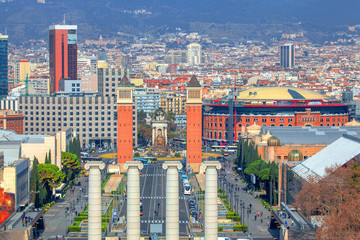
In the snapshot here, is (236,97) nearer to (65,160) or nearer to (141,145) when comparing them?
(141,145)

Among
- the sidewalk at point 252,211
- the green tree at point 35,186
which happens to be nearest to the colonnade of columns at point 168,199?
the sidewalk at point 252,211

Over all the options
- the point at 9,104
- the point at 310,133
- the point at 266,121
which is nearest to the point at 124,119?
the point at 310,133

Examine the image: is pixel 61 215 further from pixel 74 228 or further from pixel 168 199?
pixel 168 199

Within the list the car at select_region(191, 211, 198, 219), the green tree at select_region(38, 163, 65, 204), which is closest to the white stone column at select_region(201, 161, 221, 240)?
the car at select_region(191, 211, 198, 219)

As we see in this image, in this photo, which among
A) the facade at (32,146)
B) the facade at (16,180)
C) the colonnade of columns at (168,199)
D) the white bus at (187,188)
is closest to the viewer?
the colonnade of columns at (168,199)

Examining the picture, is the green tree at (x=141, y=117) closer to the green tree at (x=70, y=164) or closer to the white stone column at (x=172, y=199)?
the green tree at (x=70, y=164)

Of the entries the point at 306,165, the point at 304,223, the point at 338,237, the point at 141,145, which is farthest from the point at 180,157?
the point at 338,237
